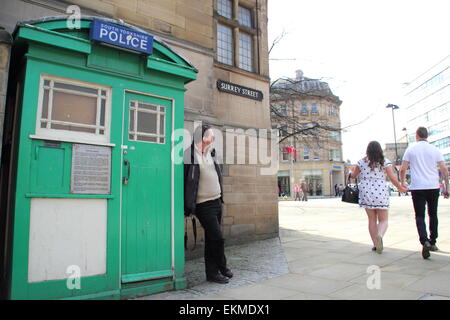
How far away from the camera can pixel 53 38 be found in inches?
131

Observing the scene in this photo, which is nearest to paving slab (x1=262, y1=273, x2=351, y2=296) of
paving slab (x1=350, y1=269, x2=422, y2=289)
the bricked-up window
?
paving slab (x1=350, y1=269, x2=422, y2=289)

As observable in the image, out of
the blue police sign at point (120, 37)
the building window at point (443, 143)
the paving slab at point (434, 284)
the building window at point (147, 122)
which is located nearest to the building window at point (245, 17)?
the blue police sign at point (120, 37)

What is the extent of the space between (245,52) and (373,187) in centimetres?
444

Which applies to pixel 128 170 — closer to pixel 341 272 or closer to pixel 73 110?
pixel 73 110

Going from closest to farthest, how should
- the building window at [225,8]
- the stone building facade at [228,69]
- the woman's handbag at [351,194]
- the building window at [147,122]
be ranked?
the building window at [147,122], the woman's handbag at [351,194], the stone building facade at [228,69], the building window at [225,8]

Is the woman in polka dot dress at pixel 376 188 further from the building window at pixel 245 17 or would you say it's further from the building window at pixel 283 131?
the building window at pixel 283 131

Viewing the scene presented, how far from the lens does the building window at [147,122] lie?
A: 154 inches

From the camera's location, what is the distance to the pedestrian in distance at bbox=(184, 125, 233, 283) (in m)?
4.14

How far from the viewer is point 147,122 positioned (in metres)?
4.00

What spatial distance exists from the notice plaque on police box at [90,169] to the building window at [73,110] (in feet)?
0.40

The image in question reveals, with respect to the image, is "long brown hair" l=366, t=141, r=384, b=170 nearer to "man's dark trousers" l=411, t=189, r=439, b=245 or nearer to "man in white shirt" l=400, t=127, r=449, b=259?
"man in white shirt" l=400, t=127, r=449, b=259

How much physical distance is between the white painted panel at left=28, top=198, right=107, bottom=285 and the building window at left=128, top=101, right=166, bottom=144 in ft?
2.83

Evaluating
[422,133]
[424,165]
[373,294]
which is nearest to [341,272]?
[373,294]
